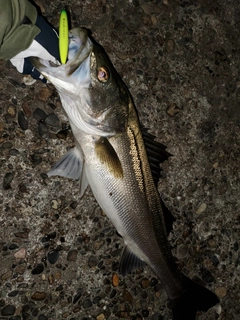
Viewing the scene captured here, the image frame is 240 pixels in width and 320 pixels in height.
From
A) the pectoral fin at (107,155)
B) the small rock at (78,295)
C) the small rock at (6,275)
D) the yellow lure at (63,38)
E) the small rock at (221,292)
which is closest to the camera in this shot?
the yellow lure at (63,38)

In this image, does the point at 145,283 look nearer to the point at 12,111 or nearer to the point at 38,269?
the point at 38,269

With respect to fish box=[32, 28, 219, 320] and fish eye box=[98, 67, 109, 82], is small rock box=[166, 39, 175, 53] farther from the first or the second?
fish eye box=[98, 67, 109, 82]

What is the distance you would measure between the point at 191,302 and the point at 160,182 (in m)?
0.95

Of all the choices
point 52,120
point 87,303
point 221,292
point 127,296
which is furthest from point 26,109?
point 221,292

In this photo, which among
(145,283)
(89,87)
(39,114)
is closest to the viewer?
(89,87)

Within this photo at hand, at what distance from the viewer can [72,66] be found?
2047 mm

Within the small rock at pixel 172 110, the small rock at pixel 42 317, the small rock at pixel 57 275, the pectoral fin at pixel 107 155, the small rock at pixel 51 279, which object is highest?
the small rock at pixel 172 110

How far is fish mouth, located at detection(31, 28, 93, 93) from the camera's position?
80.7 inches

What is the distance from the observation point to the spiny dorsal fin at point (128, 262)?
8.46 ft

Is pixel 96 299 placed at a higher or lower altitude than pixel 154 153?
lower

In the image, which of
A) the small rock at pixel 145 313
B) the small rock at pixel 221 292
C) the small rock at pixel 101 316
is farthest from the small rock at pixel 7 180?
the small rock at pixel 221 292

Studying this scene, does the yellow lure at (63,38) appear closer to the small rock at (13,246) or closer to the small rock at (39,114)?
the small rock at (39,114)

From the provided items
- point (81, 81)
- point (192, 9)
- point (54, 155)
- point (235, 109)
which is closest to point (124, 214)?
point (54, 155)

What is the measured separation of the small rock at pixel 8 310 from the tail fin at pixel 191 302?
3.84 feet
